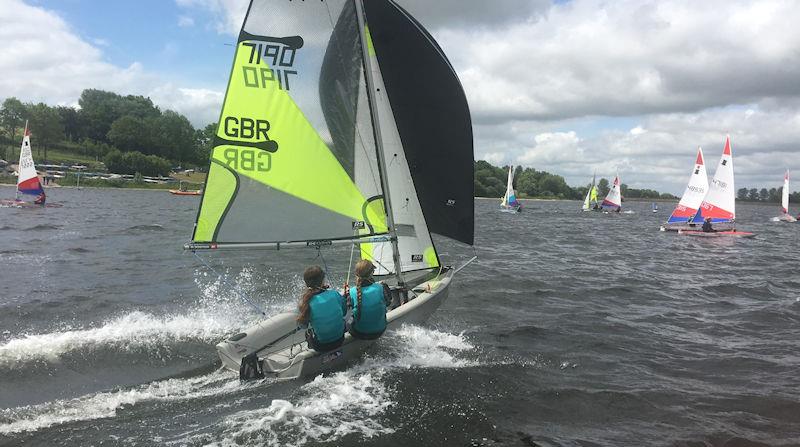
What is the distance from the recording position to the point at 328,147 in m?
7.57

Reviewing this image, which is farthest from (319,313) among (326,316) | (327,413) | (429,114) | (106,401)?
(429,114)

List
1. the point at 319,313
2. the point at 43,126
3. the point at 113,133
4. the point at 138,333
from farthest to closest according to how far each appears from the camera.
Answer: the point at 113,133, the point at 43,126, the point at 138,333, the point at 319,313

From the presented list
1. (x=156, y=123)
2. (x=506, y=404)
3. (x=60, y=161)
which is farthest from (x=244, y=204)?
(x=156, y=123)

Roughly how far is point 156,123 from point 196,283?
421 feet

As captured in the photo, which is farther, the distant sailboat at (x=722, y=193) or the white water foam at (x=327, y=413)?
the distant sailboat at (x=722, y=193)

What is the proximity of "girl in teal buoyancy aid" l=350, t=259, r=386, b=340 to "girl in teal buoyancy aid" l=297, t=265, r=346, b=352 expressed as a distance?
0.37m

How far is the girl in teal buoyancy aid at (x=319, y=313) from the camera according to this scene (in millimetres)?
6281

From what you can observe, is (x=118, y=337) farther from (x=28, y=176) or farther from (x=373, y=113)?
(x=28, y=176)

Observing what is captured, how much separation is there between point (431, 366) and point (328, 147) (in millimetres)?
3467

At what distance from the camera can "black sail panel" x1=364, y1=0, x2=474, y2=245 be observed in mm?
8617

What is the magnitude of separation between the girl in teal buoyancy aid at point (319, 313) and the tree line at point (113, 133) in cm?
11031

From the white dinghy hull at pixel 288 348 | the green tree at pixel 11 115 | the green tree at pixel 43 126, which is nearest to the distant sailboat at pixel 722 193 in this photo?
the white dinghy hull at pixel 288 348

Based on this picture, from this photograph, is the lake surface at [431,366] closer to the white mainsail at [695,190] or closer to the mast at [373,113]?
the mast at [373,113]

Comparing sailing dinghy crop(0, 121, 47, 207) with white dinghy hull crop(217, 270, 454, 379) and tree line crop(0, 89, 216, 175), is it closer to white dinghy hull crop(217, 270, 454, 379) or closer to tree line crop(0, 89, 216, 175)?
white dinghy hull crop(217, 270, 454, 379)
